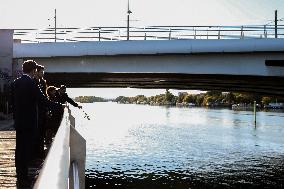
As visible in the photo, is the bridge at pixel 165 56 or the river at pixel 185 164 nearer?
the river at pixel 185 164

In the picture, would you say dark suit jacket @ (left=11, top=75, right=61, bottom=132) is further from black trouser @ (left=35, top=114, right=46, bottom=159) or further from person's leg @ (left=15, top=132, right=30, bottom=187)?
black trouser @ (left=35, top=114, right=46, bottom=159)

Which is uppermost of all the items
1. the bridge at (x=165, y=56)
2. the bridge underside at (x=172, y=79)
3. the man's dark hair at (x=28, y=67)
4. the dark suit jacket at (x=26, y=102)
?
the bridge at (x=165, y=56)

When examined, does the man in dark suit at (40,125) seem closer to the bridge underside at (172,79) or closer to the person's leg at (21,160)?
the person's leg at (21,160)

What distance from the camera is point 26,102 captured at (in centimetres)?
559

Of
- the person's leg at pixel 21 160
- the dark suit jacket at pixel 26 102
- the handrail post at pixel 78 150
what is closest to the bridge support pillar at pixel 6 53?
the person's leg at pixel 21 160

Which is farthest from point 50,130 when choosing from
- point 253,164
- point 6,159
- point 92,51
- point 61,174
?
point 253,164

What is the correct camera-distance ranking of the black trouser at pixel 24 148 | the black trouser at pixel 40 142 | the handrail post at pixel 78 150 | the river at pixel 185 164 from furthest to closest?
the river at pixel 185 164
the black trouser at pixel 40 142
the black trouser at pixel 24 148
the handrail post at pixel 78 150

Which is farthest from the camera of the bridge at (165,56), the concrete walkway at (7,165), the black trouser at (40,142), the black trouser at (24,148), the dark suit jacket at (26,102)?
the bridge at (165,56)

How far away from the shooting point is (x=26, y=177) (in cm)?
609

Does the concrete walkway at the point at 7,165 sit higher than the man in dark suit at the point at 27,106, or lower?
lower

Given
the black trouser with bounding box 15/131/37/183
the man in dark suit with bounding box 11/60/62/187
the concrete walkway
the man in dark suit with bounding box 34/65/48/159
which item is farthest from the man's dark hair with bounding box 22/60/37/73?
the concrete walkway

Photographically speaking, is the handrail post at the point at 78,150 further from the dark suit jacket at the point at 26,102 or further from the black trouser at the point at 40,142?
the black trouser at the point at 40,142

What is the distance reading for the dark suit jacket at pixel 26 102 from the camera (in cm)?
552

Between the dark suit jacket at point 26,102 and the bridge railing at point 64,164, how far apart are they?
2.36m
